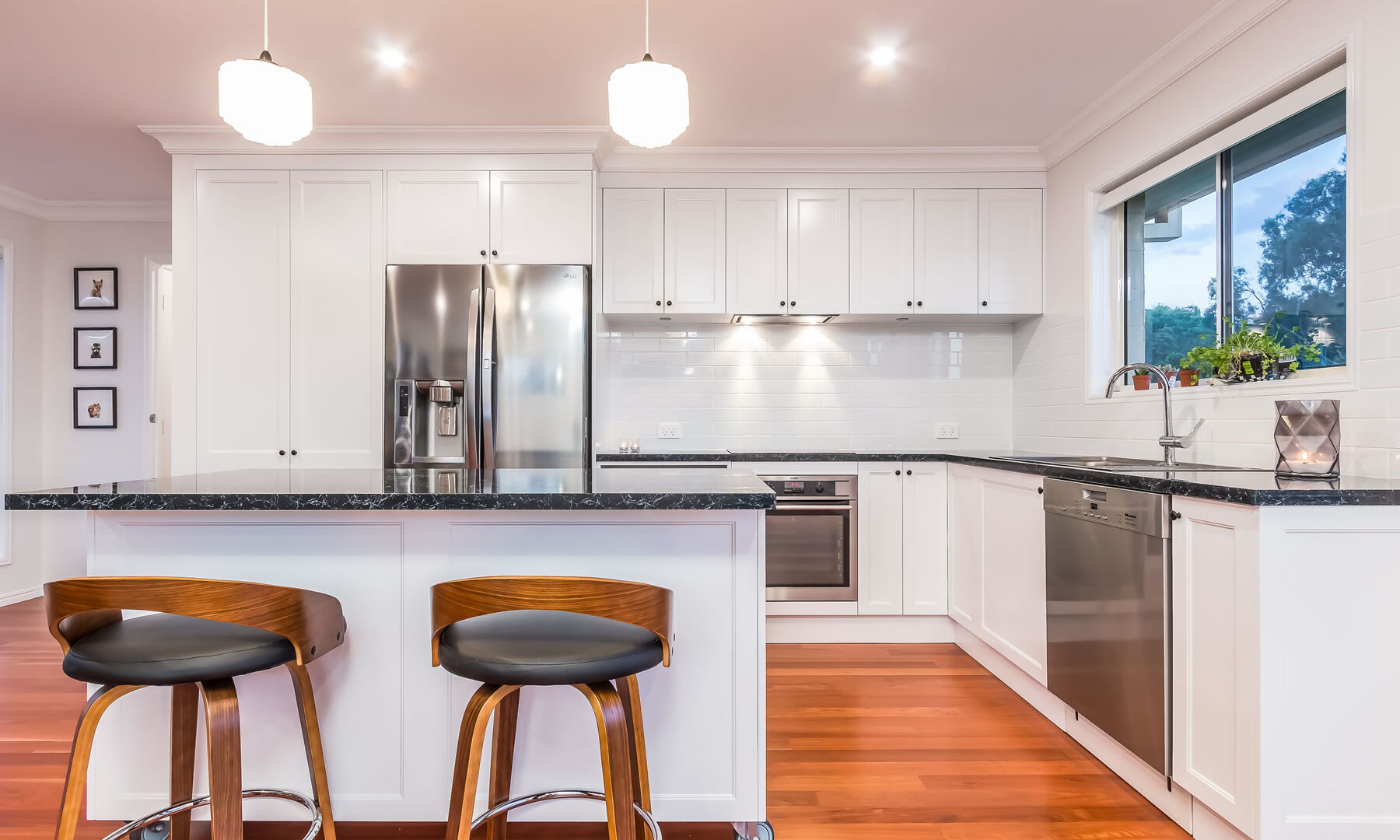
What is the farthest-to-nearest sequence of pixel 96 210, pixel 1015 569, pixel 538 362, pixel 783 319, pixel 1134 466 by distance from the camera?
pixel 96 210 → pixel 783 319 → pixel 538 362 → pixel 1015 569 → pixel 1134 466

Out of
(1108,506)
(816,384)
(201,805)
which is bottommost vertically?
(201,805)

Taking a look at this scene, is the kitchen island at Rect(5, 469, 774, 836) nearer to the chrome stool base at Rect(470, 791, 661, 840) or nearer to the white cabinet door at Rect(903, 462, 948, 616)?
the chrome stool base at Rect(470, 791, 661, 840)

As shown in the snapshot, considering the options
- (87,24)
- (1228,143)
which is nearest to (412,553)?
(87,24)

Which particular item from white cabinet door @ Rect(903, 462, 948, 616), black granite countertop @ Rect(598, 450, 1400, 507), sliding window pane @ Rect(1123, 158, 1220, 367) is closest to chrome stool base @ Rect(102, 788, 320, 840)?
black granite countertop @ Rect(598, 450, 1400, 507)

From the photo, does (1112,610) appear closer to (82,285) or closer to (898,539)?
(898,539)

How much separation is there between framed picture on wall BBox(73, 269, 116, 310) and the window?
596 centimetres

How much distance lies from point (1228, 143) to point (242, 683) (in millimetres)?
3520

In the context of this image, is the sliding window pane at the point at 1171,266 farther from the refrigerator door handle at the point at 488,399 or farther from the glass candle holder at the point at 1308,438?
the refrigerator door handle at the point at 488,399

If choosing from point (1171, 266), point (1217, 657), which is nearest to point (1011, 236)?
point (1171, 266)

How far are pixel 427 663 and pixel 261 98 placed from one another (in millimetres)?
1361

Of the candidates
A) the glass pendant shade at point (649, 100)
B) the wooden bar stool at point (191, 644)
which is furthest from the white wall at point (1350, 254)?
the wooden bar stool at point (191, 644)

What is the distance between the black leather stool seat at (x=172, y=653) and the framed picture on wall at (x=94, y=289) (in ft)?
14.2

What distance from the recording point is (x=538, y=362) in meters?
3.40

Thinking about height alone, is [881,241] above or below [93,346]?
above
